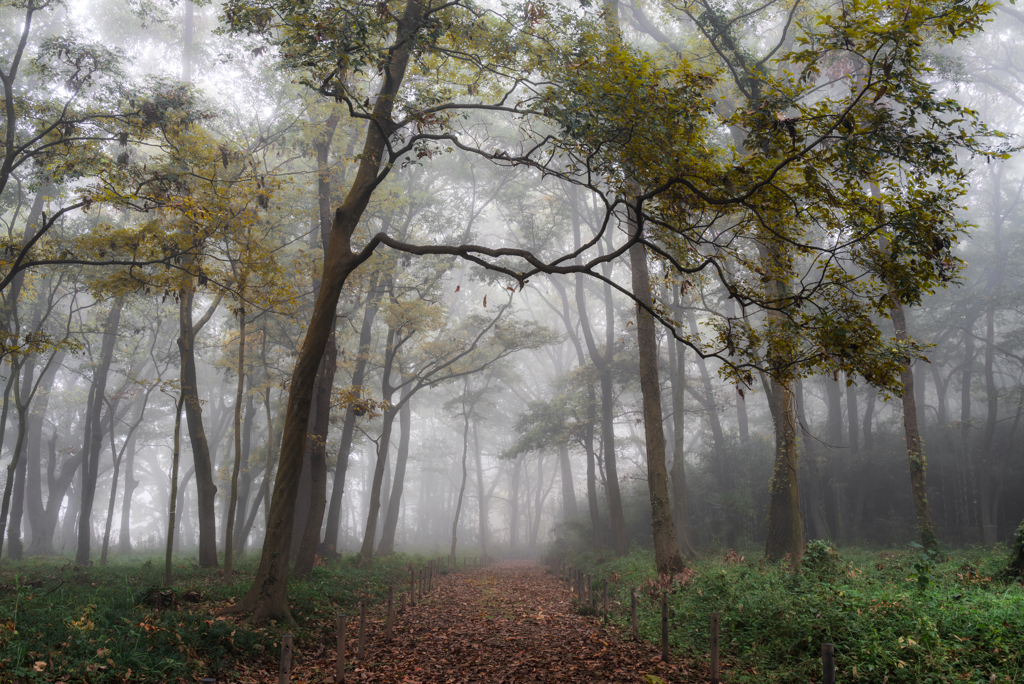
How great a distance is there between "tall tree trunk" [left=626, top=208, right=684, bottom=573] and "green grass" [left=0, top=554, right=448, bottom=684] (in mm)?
6379

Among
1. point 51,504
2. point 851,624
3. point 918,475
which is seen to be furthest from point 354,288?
point 51,504

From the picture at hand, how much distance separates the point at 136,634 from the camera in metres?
5.88

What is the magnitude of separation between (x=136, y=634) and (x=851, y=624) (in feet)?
25.0

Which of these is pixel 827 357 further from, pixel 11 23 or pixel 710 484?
pixel 11 23

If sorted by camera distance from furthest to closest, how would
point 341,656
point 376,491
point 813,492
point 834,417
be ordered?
point 834,417
point 813,492
point 376,491
point 341,656

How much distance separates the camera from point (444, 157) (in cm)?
2438

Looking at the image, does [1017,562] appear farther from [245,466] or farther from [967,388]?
[245,466]

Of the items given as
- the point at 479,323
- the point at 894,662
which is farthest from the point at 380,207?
the point at 894,662

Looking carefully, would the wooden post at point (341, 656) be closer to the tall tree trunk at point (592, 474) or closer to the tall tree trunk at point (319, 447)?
the tall tree trunk at point (319, 447)

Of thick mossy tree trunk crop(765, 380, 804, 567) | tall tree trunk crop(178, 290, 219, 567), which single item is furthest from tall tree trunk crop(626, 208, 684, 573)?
tall tree trunk crop(178, 290, 219, 567)

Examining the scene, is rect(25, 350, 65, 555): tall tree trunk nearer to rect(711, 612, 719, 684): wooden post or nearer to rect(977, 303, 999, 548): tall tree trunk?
rect(711, 612, 719, 684): wooden post

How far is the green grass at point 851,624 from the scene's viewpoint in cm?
507

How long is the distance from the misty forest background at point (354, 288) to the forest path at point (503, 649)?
3.80 metres

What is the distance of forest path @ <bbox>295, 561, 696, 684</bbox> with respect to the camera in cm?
659
